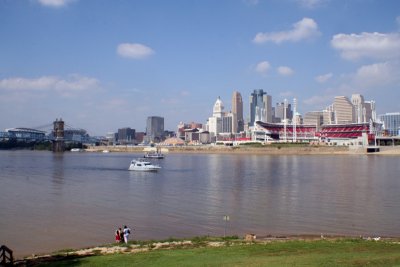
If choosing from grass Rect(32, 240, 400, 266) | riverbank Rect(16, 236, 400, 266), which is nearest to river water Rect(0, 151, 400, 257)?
riverbank Rect(16, 236, 400, 266)

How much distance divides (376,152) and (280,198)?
112 meters

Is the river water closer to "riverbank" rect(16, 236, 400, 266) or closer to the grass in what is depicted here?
"riverbank" rect(16, 236, 400, 266)

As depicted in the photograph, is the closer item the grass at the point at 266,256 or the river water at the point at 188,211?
the grass at the point at 266,256

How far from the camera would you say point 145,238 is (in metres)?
20.9

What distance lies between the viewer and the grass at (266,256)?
1220 cm

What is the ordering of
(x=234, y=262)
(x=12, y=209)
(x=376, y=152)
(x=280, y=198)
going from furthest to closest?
1. (x=376, y=152)
2. (x=280, y=198)
3. (x=12, y=209)
4. (x=234, y=262)

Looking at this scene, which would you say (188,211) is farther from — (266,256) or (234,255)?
(266,256)

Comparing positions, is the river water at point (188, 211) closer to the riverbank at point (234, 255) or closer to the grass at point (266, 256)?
the riverbank at point (234, 255)

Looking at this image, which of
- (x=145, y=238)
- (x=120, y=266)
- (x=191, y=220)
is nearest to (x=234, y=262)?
(x=120, y=266)

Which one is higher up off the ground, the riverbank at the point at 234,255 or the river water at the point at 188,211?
the riverbank at the point at 234,255

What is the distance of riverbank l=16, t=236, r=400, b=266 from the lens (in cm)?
1237

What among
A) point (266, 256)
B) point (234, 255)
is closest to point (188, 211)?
point (234, 255)

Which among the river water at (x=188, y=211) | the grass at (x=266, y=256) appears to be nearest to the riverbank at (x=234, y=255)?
the grass at (x=266, y=256)

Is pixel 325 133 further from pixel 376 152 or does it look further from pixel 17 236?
pixel 17 236
